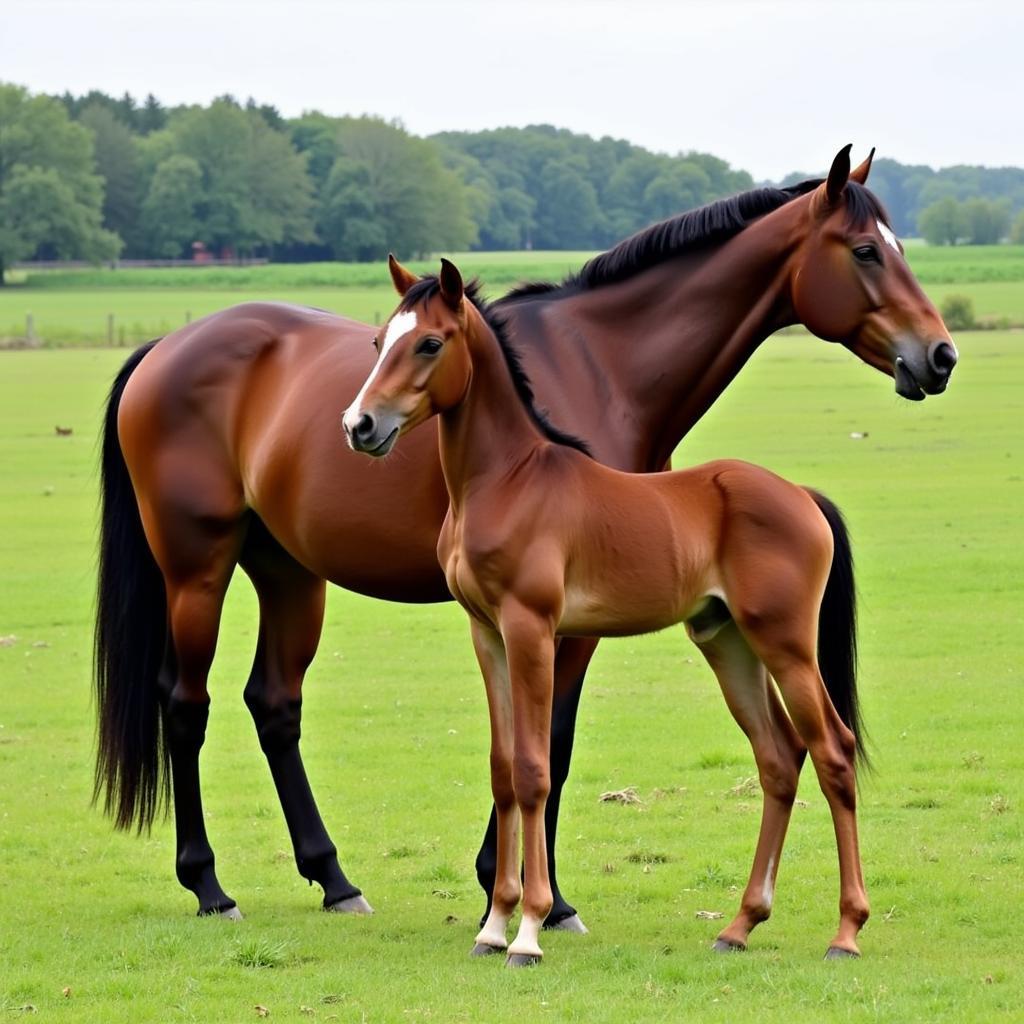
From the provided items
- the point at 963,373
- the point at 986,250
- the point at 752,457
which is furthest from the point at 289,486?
the point at 986,250

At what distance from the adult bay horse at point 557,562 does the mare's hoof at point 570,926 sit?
494 millimetres

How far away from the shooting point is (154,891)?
297 inches

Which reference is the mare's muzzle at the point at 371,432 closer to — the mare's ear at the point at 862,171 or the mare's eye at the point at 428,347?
→ the mare's eye at the point at 428,347

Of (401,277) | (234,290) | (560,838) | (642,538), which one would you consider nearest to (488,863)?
(560,838)

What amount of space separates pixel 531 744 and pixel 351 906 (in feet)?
5.47

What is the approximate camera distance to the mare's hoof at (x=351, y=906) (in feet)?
22.8

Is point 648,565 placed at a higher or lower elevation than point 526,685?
higher

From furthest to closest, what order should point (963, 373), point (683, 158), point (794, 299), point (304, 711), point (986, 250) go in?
point (683, 158)
point (986, 250)
point (963, 373)
point (304, 711)
point (794, 299)

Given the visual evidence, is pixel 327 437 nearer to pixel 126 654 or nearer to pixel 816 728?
pixel 126 654

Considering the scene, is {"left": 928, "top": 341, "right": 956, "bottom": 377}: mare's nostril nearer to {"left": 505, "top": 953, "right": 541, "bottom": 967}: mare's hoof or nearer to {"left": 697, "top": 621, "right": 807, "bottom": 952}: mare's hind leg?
{"left": 697, "top": 621, "right": 807, "bottom": 952}: mare's hind leg

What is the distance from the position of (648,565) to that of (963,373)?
34.6m

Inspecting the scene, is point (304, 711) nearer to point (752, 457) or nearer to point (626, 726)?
point (626, 726)

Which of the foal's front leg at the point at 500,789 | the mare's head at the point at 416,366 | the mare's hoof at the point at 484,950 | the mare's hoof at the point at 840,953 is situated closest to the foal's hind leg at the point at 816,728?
the mare's hoof at the point at 840,953

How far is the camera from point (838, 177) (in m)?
6.11
